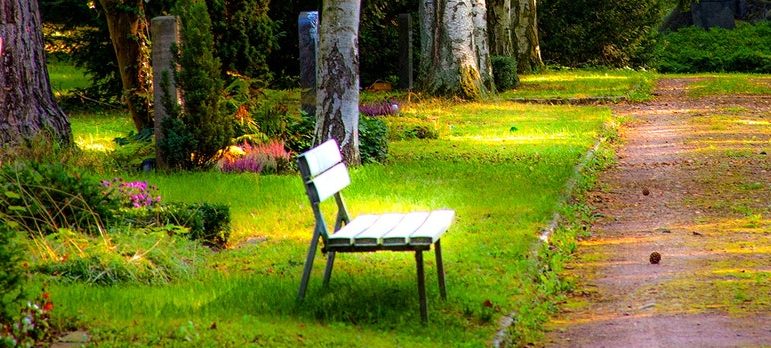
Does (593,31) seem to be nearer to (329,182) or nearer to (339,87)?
(339,87)

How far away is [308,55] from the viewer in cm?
1675

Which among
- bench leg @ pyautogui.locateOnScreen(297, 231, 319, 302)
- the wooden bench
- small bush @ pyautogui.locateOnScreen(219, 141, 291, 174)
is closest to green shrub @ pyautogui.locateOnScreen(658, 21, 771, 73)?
small bush @ pyautogui.locateOnScreen(219, 141, 291, 174)

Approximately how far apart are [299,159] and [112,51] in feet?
55.3

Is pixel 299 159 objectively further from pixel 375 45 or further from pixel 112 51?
pixel 375 45

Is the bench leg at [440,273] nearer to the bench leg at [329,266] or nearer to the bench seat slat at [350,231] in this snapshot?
the bench seat slat at [350,231]

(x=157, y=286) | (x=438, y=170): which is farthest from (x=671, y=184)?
(x=157, y=286)

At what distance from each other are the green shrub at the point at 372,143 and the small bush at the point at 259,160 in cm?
110

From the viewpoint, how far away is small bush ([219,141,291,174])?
14656 mm

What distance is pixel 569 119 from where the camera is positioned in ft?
72.6

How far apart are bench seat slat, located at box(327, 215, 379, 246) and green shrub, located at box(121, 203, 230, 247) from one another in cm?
206

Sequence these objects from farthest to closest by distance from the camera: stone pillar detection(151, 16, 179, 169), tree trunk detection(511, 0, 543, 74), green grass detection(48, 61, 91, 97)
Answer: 1. tree trunk detection(511, 0, 543, 74)
2. green grass detection(48, 61, 91, 97)
3. stone pillar detection(151, 16, 179, 169)

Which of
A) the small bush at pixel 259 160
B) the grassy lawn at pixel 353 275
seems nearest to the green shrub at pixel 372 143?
the grassy lawn at pixel 353 275

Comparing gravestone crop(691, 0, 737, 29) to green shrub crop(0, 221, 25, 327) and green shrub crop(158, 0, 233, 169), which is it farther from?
green shrub crop(0, 221, 25, 327)

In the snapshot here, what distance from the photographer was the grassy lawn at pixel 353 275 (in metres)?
7.21
